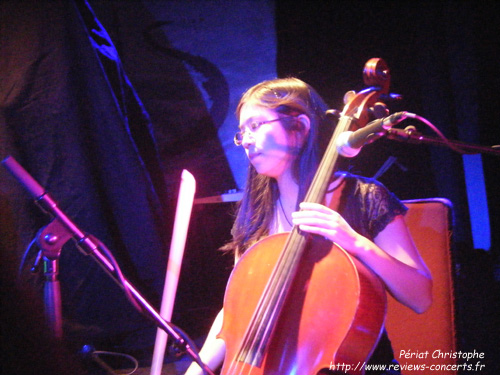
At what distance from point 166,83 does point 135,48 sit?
0.36 meters

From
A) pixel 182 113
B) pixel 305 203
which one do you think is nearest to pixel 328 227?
pixel 305 203

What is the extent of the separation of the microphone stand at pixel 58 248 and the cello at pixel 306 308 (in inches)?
9.8

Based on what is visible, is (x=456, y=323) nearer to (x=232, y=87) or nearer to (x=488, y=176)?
(x=488, y=176)

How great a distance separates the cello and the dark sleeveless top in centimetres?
19

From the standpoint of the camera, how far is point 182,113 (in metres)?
3.22

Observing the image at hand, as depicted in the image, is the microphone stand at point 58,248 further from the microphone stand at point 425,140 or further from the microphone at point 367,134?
the microphone stand at point 425,140

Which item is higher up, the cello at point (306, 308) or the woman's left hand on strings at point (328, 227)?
the woman's left hand on strings at point (328, 227)

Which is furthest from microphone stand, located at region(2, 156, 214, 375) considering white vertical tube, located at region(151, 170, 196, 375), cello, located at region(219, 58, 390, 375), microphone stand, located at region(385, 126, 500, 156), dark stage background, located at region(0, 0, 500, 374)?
microphone stand, located at region(385, 126, 500, 156)

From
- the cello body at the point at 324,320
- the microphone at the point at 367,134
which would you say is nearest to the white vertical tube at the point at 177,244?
the cello body at the point at 324,320

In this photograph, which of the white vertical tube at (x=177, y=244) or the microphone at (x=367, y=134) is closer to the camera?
the microphone at (x=367, y=134)

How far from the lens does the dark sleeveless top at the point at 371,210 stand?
1500 millimetres

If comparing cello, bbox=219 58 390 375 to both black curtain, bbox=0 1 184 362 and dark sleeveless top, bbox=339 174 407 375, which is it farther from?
black curtain, bbox=0 1 184 362

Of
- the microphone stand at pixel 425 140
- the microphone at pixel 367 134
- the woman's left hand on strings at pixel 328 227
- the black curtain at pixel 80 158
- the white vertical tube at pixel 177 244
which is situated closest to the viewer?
the microphone at pixel 367 134

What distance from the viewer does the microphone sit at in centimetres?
111
